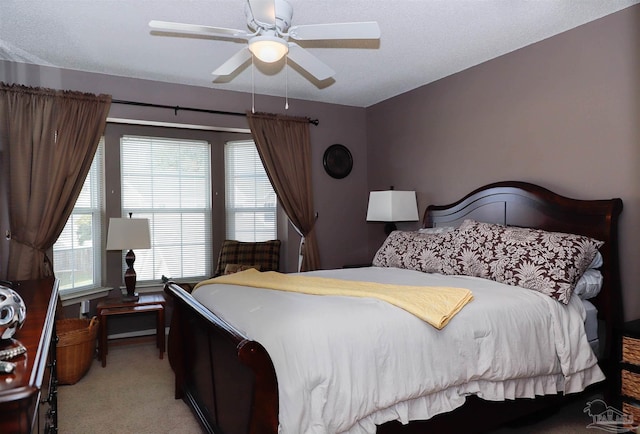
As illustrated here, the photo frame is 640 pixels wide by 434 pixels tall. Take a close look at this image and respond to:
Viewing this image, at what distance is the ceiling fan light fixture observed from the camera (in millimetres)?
2212

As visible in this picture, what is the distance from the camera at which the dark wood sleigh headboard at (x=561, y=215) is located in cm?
277

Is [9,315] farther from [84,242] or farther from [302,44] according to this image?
[84,242]

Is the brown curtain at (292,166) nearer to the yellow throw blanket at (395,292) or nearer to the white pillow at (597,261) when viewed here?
the yellow throw blanket at (395,292)

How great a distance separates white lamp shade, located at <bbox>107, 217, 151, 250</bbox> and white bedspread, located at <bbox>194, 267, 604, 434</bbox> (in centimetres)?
172

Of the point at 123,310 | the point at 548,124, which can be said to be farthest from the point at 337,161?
the point at 123,310

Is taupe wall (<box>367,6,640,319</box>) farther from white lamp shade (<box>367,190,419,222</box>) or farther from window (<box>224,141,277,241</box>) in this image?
window (<box>224,141,277,241</box>)

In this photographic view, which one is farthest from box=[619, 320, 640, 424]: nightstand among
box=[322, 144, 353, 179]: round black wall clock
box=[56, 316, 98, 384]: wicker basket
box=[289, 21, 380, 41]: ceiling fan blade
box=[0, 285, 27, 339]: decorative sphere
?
box=[56, 316, 98, 384]: wicker basket

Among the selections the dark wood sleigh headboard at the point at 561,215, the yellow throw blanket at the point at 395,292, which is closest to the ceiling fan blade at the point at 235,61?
the yellow throw blanket at the point at 395,292

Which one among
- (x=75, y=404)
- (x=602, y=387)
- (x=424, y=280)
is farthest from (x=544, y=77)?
(x=75, y=404)

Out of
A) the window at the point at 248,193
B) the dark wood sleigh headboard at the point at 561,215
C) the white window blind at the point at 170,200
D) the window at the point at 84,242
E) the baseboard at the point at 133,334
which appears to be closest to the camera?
the dark wood sleigh headboard at the point at 561,215

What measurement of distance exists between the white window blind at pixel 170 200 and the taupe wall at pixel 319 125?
30.5 inches

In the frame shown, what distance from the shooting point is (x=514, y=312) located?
2.33 metres

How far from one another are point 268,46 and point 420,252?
80.0 inches

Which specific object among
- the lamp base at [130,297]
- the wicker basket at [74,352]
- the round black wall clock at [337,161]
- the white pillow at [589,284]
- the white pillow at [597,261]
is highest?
the round black wall clock at [337,161]
